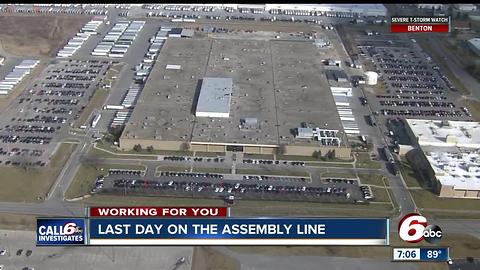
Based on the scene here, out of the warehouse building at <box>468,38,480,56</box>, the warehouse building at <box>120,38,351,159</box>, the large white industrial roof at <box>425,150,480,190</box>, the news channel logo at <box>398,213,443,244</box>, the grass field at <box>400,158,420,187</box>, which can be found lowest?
the grass field at <box>400,158,420,187</box>

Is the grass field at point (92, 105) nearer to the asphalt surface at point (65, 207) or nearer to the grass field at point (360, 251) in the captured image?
the asphalt surface at point (65, 207)

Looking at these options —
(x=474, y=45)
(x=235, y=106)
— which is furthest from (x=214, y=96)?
(x=474, y=45)

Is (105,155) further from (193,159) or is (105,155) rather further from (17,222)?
(17,222)

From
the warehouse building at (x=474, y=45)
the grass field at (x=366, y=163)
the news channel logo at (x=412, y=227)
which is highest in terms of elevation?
the news channel logo at (x=412, y=227)

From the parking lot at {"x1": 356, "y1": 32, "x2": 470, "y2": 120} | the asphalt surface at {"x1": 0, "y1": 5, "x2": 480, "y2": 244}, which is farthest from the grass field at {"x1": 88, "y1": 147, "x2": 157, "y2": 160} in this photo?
the parking lot at {"x1": 356, "y1": 32, "x2": 470, "y2": 120}

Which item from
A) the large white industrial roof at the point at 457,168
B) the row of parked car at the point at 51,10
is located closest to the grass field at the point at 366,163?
the large white industrial roof at the point at 457,168

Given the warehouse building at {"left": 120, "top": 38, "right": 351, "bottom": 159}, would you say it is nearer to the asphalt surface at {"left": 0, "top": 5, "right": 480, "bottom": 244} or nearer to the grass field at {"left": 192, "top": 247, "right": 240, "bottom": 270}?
the asphalt surface at {"left": 0, "top": 5, "right": 480, "bottom": 244}
